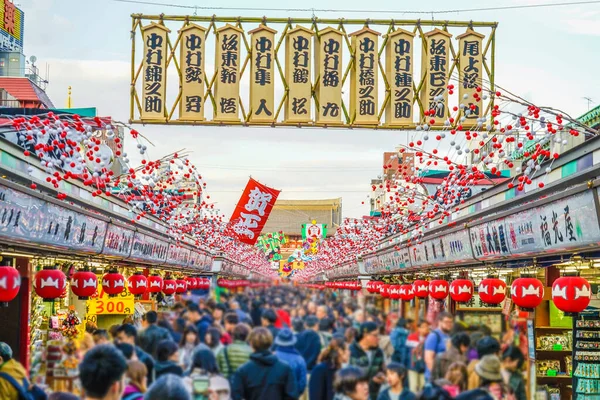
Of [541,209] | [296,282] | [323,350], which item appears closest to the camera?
[323,350]

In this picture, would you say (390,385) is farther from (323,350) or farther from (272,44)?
(272,44)

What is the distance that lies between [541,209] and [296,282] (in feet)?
21.0

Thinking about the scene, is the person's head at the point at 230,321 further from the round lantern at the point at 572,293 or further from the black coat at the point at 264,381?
the round lantern at the point at 572,293

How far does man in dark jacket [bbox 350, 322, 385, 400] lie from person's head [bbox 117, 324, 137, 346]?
164cm

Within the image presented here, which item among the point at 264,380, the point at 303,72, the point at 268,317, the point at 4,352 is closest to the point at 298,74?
the point at 303,72

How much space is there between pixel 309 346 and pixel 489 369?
4.43ft

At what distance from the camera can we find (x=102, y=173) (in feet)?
58.2

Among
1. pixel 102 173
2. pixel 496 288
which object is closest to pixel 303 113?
pixel 102 173

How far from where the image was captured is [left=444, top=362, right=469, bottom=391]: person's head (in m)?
5.66

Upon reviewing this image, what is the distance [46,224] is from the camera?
14305 millimetres

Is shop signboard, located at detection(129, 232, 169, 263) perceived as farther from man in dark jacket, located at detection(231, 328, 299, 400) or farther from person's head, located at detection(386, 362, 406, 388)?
person's head, located at detection(386, 362, 406, 388)

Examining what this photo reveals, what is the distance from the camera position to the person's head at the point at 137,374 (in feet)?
19.4

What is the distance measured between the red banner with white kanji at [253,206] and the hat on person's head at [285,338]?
24.7 metres

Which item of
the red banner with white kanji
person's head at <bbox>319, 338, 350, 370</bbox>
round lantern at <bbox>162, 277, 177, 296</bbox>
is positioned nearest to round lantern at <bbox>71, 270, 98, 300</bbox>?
round lantern at <bbox>162, 277, 177, 296</bbox>
